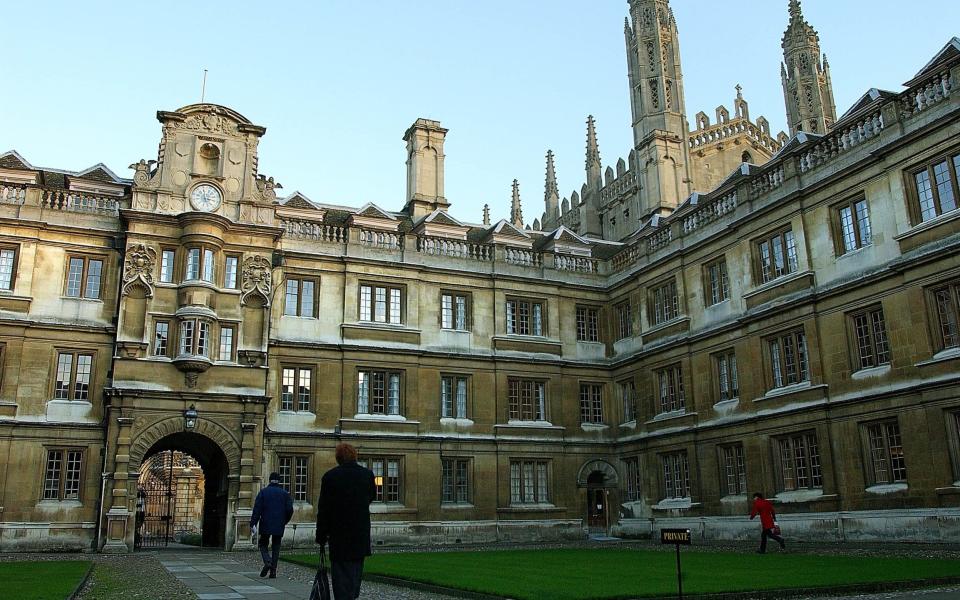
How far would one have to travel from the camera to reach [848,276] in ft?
84.3

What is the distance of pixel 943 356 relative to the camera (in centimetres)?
2227

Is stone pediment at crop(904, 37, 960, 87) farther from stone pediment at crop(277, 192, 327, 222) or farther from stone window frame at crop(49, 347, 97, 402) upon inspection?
stone window frame at crop(49, 347, 97, 402)

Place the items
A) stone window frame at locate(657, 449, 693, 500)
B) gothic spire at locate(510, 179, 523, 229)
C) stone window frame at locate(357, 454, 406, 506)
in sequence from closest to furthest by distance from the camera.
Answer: stone window frame at locate(657, 449, 693, 500) < stone window frame at locate(357, 454, 406, 506) < gothic spire at locate(510, 179, 523, 229)

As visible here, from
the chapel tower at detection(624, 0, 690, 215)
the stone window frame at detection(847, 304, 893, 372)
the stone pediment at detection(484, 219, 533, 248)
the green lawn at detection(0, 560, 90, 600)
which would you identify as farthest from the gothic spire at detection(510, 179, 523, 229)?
the green lawn at detection(0, 560, 90, 600)

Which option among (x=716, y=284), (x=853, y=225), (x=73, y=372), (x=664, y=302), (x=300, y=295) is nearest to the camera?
(x=853, y=225)

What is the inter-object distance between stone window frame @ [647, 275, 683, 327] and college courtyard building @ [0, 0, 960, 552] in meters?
0.18

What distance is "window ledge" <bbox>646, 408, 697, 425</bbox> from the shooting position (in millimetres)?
32406

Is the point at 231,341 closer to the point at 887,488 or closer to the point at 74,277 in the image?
the point at 74,277

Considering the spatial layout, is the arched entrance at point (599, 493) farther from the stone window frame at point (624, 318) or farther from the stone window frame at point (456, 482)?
the stone window frame at point (624, 318)

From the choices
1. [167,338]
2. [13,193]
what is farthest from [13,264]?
[167,338]

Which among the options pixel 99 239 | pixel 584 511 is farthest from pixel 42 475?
pixel 584 511

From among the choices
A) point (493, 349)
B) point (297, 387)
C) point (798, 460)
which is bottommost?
point (798, 460)

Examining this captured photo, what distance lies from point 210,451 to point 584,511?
52.3 feet

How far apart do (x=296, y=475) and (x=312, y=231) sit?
32.4 feet
